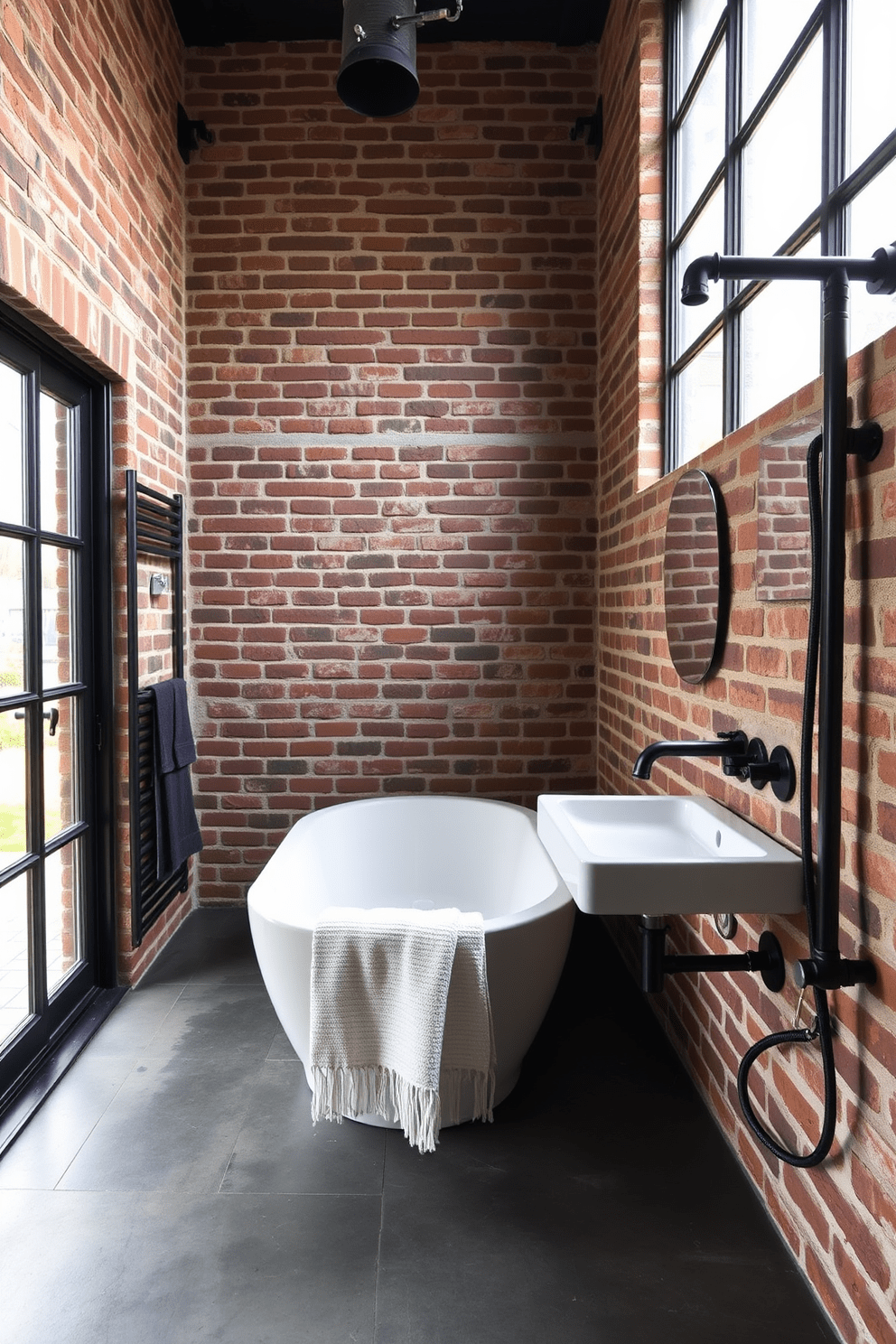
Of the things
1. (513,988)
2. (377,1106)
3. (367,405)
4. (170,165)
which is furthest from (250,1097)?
(170,165)

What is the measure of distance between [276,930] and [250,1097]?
0.54 m

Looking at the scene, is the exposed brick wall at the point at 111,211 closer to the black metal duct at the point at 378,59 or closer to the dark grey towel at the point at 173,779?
the dark grey towel at the point at 173,779

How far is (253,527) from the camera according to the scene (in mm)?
3523

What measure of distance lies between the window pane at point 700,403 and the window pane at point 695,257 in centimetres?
9

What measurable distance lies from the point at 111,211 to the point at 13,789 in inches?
68.1

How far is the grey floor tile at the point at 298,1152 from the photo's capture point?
→ 1897 mm

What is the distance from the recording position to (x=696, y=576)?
2.16m

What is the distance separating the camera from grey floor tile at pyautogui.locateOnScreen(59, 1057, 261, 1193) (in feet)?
6.29

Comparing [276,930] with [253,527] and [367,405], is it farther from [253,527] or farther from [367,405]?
[367,405]

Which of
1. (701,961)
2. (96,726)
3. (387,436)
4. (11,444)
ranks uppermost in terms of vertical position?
(387,436)

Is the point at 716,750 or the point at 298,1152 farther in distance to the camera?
the point at 298,1152

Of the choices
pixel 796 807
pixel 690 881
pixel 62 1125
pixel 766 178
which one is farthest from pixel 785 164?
pixel 62 1125

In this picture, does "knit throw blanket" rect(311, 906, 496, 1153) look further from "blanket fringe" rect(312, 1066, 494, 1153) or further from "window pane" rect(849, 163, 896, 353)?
"window pane" rect(849, 163, 896, 353)

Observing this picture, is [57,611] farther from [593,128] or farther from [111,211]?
[593,128]
